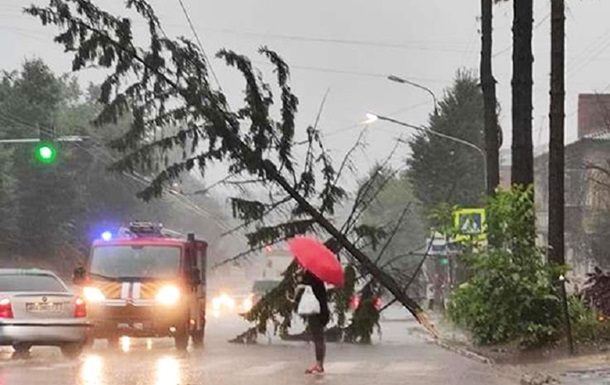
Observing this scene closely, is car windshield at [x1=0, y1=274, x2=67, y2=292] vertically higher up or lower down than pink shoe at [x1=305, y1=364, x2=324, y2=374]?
higher up

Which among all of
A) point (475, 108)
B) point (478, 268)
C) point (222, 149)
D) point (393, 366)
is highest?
point (475, 108)

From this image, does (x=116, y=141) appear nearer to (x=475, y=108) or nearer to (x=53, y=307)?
(x=53, y=307)

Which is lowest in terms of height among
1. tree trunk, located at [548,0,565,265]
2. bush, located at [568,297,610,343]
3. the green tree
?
bush, located at [568,297,610,343]

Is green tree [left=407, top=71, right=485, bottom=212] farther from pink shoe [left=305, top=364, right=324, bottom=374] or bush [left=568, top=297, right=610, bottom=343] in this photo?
pink shoe [left=305, top=364, right=324, bottom=374]

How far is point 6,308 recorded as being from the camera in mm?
21047

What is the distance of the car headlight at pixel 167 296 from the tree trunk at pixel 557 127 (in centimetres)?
758

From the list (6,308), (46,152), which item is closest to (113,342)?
(46,152)

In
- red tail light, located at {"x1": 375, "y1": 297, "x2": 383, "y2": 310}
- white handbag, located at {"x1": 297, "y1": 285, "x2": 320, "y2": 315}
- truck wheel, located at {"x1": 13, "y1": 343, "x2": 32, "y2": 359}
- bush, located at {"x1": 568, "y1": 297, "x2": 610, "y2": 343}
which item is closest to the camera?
white handbag, located at {"x1": 297, "y1": 285, "x2": 320, "y2": 315}

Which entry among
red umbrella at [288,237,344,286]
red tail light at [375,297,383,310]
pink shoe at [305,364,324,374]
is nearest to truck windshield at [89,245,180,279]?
red tail light at [375,297,383,310]

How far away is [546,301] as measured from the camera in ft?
70.2

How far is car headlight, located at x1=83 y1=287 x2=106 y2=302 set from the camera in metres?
26.0

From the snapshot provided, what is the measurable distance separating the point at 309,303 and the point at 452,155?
59347 mm

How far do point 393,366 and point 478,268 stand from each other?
238cm

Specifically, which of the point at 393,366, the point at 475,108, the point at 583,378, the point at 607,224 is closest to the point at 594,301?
the point at 393,366
